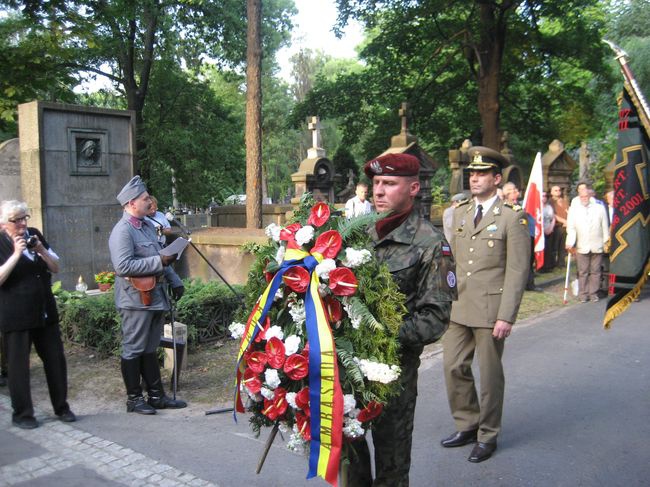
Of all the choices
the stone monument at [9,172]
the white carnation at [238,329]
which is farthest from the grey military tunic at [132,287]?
the stone monument at [9,172]

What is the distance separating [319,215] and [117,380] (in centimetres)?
443

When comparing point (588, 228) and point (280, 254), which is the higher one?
point (280, 254)

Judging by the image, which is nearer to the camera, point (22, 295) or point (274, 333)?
point (274, 333)

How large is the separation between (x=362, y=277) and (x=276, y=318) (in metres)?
0.44

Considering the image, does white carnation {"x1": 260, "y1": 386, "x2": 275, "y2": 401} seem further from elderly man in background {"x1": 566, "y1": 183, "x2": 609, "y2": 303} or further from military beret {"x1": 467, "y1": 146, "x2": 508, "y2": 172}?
elderly man in background {"x1": 566, "y1": 183, "x2": 609, "y2": 303}

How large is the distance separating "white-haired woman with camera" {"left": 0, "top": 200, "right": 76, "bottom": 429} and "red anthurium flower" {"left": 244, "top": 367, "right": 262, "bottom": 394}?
10.1 feet

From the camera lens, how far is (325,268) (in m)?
2.63

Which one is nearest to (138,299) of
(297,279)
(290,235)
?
(290,235)

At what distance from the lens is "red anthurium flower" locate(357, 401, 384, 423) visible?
268 centimetres

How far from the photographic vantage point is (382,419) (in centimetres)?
301

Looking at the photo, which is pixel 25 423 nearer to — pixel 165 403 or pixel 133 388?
pixel 133 388

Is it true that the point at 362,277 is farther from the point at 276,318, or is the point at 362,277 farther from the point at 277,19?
the point at 277,19

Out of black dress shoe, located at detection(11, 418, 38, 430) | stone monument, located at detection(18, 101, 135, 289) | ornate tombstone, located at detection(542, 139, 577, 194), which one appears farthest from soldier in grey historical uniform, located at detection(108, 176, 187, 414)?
ornate tombstone, located at detection(542, 139, 577, 194)

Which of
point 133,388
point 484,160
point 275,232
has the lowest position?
point 133,388
